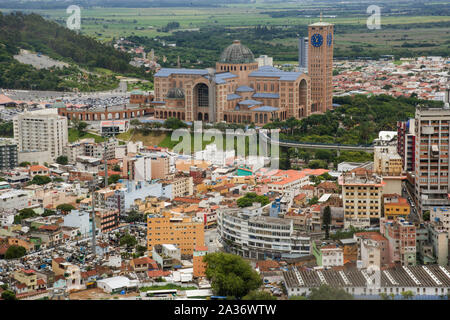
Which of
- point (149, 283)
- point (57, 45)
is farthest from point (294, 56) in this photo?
point (149, 283)

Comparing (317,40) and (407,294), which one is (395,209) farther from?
(317,40)

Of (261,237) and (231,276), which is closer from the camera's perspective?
(231,276)

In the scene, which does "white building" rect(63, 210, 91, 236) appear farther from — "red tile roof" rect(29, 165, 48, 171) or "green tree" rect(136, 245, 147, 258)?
"red tile roof" rect(29, 165, 48, 171)

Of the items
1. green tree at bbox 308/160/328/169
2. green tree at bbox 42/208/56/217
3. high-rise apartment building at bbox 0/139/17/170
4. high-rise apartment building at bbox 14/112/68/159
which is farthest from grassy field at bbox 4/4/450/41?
green tree at bbox 42/208/56/217

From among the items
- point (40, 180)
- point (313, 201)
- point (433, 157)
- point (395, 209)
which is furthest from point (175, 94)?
point (395, 209)

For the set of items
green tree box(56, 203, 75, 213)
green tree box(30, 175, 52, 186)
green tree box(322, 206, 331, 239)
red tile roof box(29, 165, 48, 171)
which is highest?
green tree box(322, 206, 331, 239)

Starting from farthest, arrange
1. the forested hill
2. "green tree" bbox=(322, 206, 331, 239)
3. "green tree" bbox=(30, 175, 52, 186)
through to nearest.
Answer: the forested hill → "green tree" bbox=(30, 175, 52, 186) → "green tree" bbox=(322, 206, 331, 239)

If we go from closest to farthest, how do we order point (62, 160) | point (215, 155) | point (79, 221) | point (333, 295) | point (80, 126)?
1. point (333, 295)
2. point (79, 221)
3. point (215, 155)
4. point (62, 160)
5. point (80, 126)
